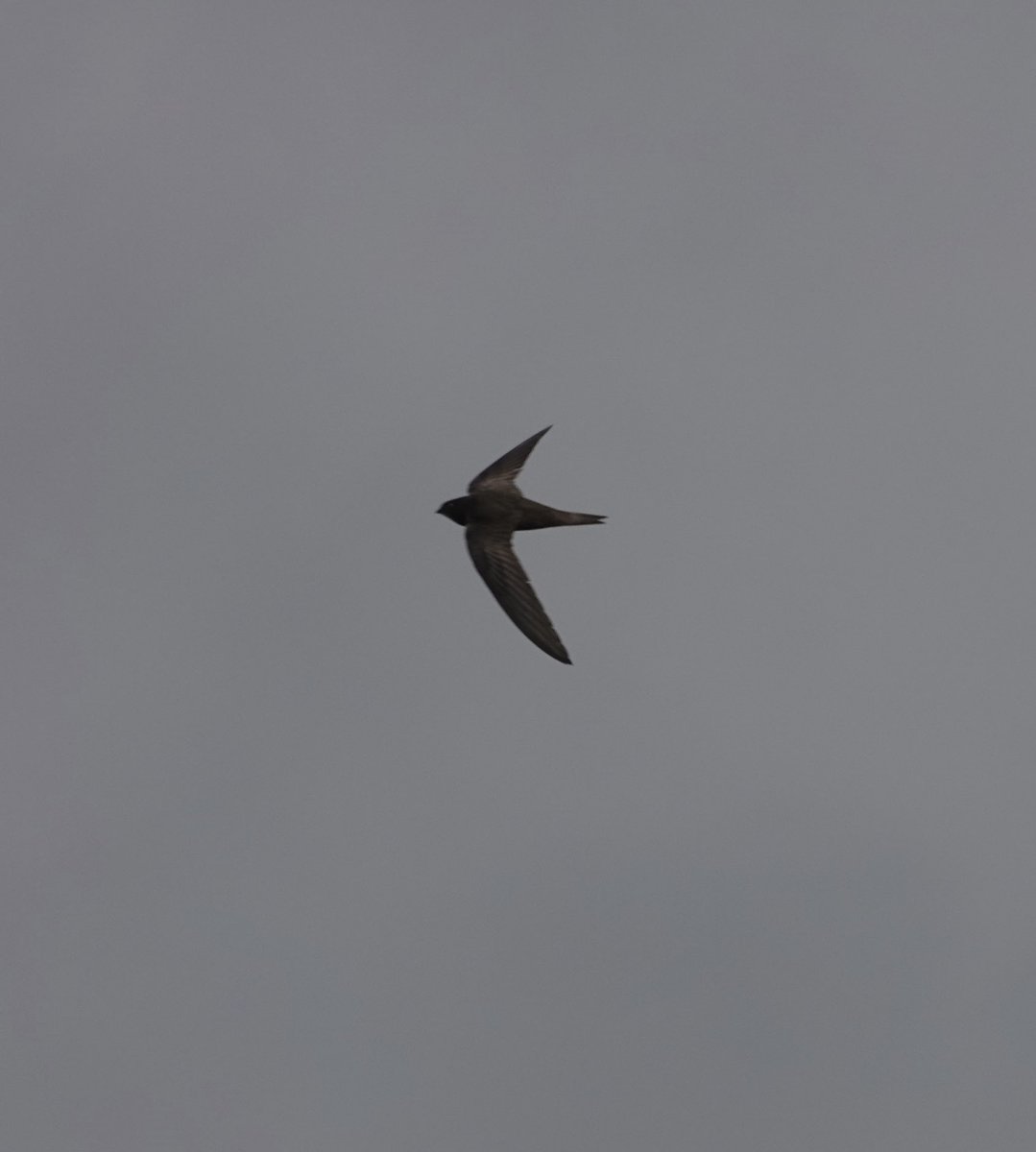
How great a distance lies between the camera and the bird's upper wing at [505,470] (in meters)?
31.9

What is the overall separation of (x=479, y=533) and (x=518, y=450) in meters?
2.70

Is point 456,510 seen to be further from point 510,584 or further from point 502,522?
point 510,584

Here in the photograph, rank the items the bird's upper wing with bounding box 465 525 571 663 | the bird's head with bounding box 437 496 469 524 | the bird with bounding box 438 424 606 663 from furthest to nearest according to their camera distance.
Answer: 1. the bird's head with bounding box 437 496 469 524
2. the bird with bounding box 438 424 606 663
3. the bird's upper wing with bounding box 465 525 571 663

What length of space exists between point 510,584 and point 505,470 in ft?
9.75

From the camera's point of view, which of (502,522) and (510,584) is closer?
(510,584)

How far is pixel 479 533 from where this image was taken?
31156mm

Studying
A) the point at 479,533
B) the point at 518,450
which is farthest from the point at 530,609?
the point at 518,450

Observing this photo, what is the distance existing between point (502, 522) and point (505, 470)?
1.51 meters

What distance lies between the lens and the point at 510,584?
30.3 metres

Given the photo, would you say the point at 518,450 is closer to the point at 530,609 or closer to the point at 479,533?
the point at 479,533

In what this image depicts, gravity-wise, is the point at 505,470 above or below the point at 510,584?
above

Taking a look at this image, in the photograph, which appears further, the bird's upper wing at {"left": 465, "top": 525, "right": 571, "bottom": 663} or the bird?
the bird

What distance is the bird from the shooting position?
30.0 metres

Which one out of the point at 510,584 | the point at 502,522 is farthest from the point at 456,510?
the point at 510,584
